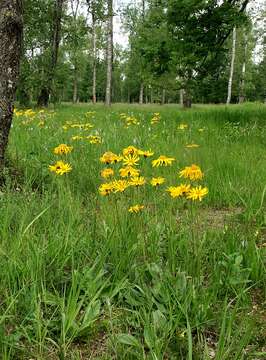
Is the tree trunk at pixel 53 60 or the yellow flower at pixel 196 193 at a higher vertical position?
the tree trunk at pixel 53 60

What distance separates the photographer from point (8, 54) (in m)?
3.39

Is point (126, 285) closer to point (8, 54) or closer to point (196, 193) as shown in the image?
point (196, 193)

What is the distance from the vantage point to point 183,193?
2.13 metres

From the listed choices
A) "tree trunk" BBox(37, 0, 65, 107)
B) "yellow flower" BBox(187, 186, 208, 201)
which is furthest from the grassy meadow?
"tree trunk" BBox(37, 0, 65, 107)

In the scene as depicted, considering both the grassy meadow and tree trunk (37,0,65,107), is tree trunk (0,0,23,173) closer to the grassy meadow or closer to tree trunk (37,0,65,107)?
the grassy meadow

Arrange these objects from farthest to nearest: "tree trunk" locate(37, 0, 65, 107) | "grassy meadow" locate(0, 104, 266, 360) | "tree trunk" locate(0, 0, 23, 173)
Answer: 1. "tree trunk" locate(37, 0, 65, 107)
2. "tree trunk" locate(0, 0, 23, 173)
3. "grassy meadow" locate(0, 104, 266, 360)

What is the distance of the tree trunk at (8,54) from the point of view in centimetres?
335

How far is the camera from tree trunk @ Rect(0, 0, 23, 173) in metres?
3.35

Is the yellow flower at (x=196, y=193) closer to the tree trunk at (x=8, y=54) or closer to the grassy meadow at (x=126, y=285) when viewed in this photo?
the grassy meadow at (x=126, y=285)

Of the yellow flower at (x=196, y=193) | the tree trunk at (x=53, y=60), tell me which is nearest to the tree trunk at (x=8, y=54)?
the yellow flower at (x=196, y=193)

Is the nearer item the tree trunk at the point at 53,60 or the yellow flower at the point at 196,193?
the yellow flower at the point at 196,193

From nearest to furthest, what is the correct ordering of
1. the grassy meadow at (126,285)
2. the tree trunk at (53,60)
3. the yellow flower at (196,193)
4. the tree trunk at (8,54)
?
the grassy meadow at (126,285)
the yellow flower at (196,193)
the tree trunk at (8,54)
the tree trunk at (53,60)

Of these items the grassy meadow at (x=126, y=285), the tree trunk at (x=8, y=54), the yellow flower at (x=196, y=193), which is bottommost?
the grassy meadow at (x=126, y=285)

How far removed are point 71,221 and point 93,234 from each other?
0.16 metres
